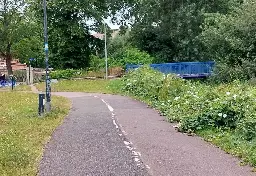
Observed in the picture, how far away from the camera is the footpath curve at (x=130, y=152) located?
765 centimetres

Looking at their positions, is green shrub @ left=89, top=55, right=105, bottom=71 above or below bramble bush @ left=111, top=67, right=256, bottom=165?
above

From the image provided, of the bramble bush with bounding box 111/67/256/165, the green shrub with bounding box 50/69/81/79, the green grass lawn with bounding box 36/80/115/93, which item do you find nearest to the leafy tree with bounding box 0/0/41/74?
the green shrub with bounding box 50/69/81/79

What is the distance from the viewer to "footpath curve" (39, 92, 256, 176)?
25.1ft

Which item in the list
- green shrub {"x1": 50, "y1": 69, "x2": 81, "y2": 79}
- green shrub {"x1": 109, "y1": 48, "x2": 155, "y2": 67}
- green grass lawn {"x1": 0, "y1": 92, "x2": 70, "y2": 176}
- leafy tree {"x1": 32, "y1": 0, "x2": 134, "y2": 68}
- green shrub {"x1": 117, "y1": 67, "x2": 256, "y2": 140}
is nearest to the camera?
green grass lawn {"x1": 0, "y1": 92, "x2": 70, "y2": 176}

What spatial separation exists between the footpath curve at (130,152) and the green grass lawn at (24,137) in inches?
9.2

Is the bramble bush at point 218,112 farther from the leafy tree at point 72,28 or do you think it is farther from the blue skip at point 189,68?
the leafy tree at point 72,28

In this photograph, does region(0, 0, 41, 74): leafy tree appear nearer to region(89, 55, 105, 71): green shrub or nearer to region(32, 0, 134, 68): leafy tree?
region(32, 0, 134, 68): leafy tree

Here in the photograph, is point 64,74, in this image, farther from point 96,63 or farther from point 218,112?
point 218,112

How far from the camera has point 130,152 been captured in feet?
29.6

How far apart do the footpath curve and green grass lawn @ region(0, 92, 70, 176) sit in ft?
0.76

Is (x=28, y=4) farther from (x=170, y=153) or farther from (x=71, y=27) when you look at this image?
(x=170, y=153)

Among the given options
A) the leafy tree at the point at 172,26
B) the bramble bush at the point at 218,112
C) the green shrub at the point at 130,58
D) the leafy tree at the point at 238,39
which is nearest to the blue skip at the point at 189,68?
the leafy tree at the point at 172,26

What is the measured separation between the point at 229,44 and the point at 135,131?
62.5ft

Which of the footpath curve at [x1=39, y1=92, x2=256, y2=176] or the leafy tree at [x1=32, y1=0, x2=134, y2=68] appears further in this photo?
the leafy tree at [x1=32, y1=0, x2=134, y2=68]
